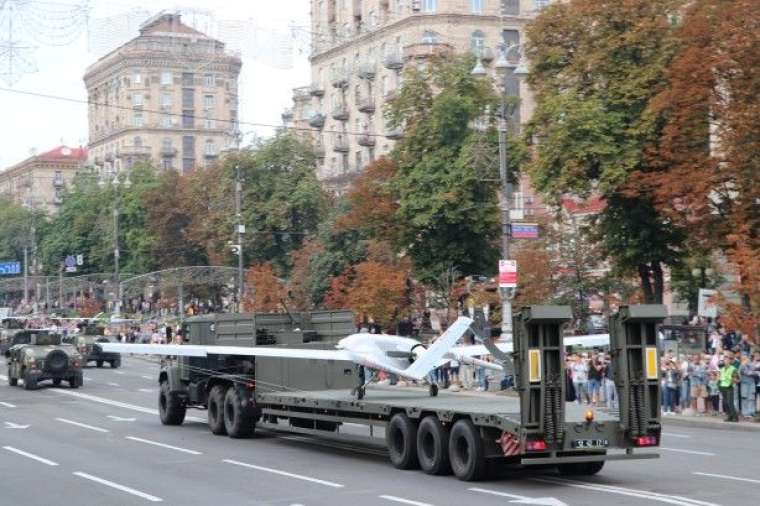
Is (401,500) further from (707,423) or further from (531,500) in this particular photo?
(707,423)

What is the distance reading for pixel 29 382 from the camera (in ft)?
163

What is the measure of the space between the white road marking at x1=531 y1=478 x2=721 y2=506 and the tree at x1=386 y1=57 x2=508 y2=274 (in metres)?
38.5

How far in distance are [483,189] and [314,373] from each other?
3315 centimetres

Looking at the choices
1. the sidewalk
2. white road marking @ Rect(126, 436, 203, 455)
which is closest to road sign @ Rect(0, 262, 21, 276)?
the sidewalk

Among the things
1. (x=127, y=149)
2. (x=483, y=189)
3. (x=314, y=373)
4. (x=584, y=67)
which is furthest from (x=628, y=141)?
(x=127, y=149)

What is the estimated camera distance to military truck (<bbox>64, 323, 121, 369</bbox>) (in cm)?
6406

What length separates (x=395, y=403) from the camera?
23.5 m

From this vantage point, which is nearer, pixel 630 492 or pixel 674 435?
pixel 630 492

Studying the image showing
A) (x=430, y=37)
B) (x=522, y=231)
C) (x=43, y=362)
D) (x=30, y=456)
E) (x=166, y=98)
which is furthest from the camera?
(x=166, y=98)

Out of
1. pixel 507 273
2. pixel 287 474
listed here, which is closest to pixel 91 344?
pixel 507 273

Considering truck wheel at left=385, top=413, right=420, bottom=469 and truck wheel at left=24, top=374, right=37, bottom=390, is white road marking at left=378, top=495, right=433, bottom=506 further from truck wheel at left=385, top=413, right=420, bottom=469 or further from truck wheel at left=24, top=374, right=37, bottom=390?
truck wheel at left=24, top=374, right=37, bottom=390

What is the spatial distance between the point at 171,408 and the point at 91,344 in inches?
1205

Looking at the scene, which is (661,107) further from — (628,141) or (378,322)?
(378,322)

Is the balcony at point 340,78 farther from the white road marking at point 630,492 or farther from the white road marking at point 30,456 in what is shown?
the white road marking at point 630,492
